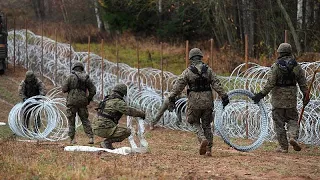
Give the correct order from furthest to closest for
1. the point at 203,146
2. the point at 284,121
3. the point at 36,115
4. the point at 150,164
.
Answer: the point at 36,115 → the point at 284,121 → the point at 203,146 → the point at 150,164

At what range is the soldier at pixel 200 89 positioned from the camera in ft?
35.5

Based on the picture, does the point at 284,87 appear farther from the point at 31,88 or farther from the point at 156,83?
the point at 156,83

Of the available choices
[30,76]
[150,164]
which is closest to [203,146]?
[150,164]

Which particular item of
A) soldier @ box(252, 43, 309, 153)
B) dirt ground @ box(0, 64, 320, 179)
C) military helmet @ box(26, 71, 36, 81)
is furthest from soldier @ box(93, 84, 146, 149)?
military helmet @ box(26, 71, 36, 81)

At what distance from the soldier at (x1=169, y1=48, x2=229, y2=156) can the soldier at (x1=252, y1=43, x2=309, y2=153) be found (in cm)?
126

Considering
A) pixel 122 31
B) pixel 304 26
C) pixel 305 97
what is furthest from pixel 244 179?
pixel 122 31

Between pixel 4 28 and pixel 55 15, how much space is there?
28.3 m

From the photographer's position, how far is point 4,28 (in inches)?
1128

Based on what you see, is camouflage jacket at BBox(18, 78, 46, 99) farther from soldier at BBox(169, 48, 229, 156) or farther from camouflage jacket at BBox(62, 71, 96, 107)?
soldier at BBox(169, 48, 229, 156)

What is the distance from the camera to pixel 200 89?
A: 1090 cm

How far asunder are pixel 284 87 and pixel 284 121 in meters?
0.73

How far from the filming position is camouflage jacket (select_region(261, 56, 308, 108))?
456 inches

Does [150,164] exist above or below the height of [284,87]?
below

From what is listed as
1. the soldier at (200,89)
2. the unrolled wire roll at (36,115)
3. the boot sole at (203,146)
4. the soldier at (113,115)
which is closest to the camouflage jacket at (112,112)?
the soldier at (113,115)
